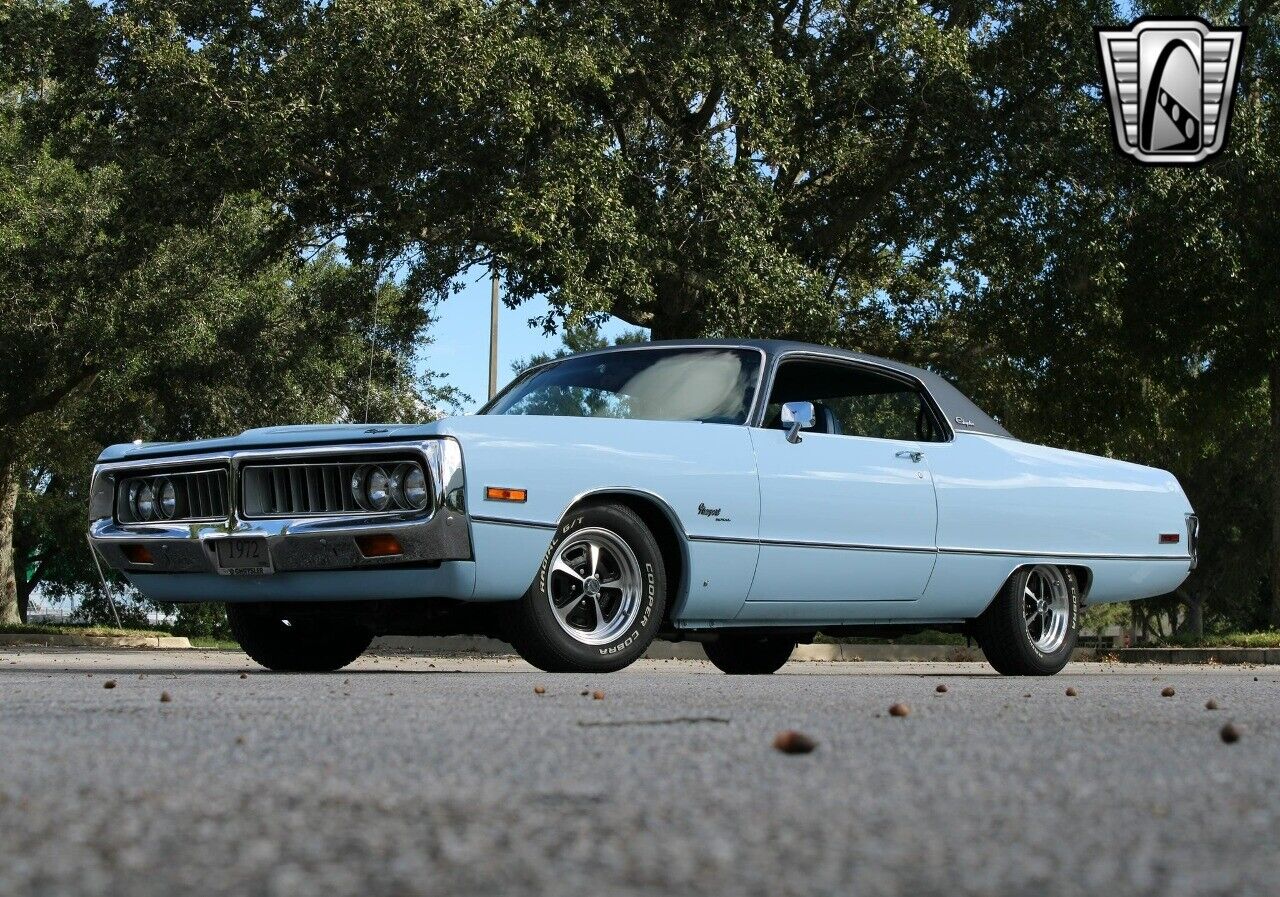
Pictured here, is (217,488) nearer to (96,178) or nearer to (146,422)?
(96,178)

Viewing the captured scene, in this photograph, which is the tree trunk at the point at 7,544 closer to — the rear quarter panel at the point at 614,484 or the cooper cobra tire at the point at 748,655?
the cooper cobra tire at the point at 748,655

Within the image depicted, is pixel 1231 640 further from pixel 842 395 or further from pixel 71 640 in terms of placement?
pixel 71 640

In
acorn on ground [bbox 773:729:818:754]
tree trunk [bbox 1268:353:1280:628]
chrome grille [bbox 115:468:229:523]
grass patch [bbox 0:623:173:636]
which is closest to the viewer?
acorn on ground [bbox 773:729:818:754]

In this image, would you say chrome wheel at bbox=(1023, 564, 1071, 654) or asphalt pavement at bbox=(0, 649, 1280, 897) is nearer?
asphalt pavement at bbox=(0, 649, 1280, 897)

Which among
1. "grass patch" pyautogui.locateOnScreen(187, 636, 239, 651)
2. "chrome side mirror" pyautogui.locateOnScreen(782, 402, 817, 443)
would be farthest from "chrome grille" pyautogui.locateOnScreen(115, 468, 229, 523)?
"grass patch" pyautogui.locateOnScreen(187, 636, 239, 651)

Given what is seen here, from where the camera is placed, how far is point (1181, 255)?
20875mm

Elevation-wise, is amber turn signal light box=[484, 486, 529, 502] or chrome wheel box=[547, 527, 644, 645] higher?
amber turn signal light box=[484, 486, 529, 502]

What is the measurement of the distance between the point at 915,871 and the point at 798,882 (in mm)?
202

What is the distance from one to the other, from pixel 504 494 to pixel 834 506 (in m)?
1.89

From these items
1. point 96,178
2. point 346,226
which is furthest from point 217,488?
point 96,178

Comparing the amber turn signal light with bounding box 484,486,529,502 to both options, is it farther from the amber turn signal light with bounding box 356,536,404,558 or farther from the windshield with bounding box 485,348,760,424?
the windshield with bounding box 485,348,760,424

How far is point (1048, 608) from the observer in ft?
32.4

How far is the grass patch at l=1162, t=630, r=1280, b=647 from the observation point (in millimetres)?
18173

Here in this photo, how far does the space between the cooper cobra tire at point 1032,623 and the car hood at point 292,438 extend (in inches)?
142
